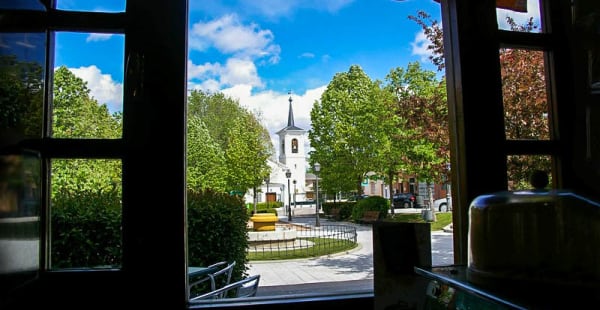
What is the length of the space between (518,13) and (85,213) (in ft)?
5.81

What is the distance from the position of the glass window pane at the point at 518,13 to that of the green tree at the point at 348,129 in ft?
22.1

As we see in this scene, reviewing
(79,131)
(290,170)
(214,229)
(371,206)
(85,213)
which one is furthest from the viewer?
(290,170)

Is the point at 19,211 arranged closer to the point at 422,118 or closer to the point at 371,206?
the point at 422,118

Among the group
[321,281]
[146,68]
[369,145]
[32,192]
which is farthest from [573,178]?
[369,145]

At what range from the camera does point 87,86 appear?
1.20m

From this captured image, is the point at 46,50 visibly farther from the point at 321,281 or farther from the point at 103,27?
the point at 321,281

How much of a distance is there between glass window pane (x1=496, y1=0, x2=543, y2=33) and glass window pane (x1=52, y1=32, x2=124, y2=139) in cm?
136

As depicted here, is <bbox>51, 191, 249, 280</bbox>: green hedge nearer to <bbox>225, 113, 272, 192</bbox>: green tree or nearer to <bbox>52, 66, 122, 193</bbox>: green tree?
<bbox>52, 66, 122, 193</bbox>: green tree

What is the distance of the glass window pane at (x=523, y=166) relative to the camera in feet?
4.33

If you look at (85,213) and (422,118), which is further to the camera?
(422,118)

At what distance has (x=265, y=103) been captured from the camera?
6.21 metres

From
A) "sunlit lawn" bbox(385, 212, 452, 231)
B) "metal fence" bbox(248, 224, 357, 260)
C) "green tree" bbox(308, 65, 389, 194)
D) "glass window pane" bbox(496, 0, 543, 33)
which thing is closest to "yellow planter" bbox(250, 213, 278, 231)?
"metal fence" bbox(248, 224, 357, 260)

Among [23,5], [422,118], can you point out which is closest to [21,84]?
[23,5]

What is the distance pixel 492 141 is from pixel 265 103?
515 centimetres
